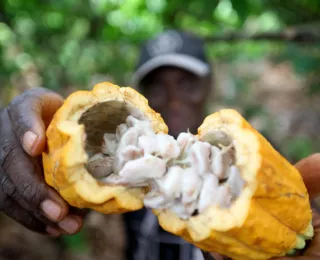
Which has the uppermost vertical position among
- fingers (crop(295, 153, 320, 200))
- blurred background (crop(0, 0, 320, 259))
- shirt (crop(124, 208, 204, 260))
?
fingers (crop(295, 153, 320, 200))

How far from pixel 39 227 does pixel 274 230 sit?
714mm

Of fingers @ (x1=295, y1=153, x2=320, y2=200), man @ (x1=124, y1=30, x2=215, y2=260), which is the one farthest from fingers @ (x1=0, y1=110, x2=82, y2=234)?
man @ (x1=124, y1=30, x2=215, y2=260)

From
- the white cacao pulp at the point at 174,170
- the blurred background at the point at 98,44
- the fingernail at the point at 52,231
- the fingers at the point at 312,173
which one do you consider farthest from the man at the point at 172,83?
the white cacao pulp at the point at 174,170

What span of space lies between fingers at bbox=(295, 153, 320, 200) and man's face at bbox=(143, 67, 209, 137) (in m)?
1.09

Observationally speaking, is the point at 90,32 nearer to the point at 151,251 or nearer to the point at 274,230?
the point at 151,251

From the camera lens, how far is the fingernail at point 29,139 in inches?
39.9

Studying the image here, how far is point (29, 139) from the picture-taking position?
102 cm

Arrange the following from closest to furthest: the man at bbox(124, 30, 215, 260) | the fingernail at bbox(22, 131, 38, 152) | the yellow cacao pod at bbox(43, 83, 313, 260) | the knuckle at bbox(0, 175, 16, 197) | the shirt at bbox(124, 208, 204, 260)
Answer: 1. the yellow cacao pod at bbox(43, 83, 313, 260)
2. the fingernail at bbox(22, 131, 38, 152)
3. the knuckle at bbox(0, 175, 16, 197)
4. the shirt at bbox(124, 208, 204, 260)
5. the man at bbox(124, 30, 215, 260)

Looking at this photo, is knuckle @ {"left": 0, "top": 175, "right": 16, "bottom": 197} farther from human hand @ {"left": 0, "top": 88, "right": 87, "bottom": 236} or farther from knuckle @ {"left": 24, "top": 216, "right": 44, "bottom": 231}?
knuckle @ {"left": 24, "top": 216, "right": 44, "bottom": 231}

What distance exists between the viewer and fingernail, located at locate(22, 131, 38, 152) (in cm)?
101

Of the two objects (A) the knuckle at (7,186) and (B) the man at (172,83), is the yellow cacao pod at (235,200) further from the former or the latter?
(B) the man at (172,83)

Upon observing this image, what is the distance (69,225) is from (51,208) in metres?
0.12

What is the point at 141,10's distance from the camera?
2.67 meters

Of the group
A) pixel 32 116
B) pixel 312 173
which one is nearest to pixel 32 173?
pixel 32 116
